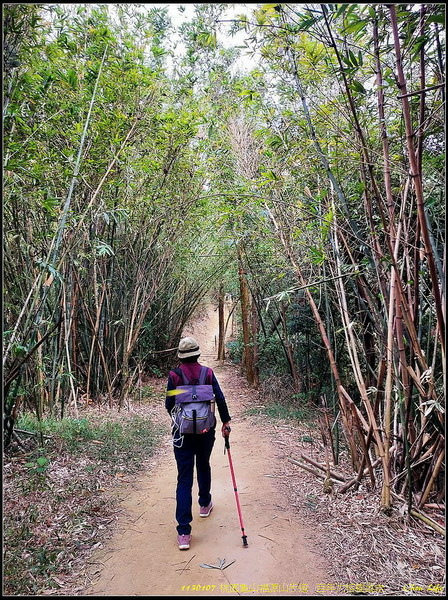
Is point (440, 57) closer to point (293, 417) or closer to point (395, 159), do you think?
point (395, 159)

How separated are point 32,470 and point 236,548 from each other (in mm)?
1830

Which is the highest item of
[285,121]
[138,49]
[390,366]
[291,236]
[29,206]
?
[138,49]

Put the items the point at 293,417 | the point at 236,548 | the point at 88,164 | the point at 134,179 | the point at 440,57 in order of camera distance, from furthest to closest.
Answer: the point at 293,417 < the point at 134,179 < the point at 88,164 < the point at 236,548 < the point at 440,57

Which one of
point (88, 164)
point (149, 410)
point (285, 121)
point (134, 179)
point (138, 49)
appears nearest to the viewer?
point (285, 121)

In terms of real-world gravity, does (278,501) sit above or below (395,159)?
below

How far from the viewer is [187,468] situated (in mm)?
2537

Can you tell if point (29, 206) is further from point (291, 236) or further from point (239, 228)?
point (239, 228)

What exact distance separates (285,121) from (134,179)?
2.55 m

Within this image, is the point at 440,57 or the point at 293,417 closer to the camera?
the point at 440,57

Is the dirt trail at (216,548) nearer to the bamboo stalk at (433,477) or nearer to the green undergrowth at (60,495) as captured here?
the green undergrowth at (60,495)

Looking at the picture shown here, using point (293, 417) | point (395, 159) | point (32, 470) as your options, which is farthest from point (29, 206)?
point (293, 417)

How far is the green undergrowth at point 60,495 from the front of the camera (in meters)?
2.14

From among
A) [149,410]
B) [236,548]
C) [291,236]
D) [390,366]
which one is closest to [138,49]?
[291,236]

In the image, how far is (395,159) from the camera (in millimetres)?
2480
